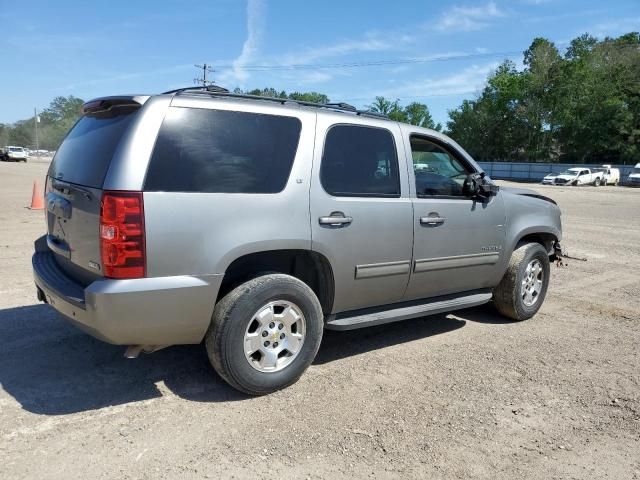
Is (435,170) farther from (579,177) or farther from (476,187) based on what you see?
(579,177)

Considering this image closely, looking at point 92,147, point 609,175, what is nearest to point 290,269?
point 92,147

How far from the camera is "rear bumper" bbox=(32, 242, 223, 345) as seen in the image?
3084 millimetres

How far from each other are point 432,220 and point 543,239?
2069 mm

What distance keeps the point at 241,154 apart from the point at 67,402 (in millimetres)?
1955

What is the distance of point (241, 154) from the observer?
11.6ft

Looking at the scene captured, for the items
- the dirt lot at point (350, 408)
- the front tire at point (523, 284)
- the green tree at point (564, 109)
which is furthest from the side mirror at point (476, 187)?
the green tree at point (564, 109)

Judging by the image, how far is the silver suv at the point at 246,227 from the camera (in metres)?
3.14

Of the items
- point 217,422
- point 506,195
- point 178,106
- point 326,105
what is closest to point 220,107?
point 178,106

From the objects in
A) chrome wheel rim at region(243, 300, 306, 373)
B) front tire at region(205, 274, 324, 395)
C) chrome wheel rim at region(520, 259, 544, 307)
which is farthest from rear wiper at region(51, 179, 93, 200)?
chrome wheel rim at region(520, 259, 544, 307)

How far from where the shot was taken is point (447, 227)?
4.59 metres

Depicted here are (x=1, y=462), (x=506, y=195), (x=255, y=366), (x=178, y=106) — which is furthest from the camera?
(x=506, y=195)

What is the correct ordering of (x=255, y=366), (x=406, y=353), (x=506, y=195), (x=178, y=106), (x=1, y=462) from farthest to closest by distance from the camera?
(x=506, y=195)
(x=406, y=353)
(x=255, y=366)
(x=178, y=106)
(x=1, y=462)

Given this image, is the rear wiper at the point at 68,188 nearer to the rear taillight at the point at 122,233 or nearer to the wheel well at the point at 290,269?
the rear taillight at the point at 122,233

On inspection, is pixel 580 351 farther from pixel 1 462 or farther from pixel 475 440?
pixel 1 462
